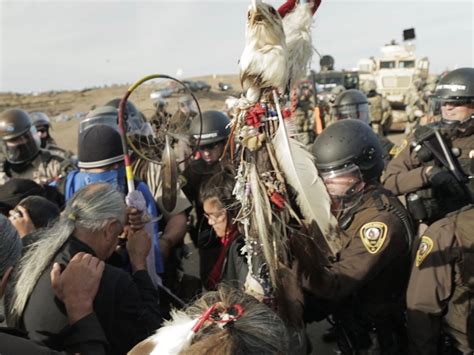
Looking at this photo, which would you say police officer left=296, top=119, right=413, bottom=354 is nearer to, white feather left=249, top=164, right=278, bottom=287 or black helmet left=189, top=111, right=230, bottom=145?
white feather left=249, top=164, right=278, bottom=287

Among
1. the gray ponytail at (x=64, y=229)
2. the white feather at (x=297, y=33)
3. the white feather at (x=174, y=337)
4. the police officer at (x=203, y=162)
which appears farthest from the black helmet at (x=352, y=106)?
the white feather at (x=174, y=337)

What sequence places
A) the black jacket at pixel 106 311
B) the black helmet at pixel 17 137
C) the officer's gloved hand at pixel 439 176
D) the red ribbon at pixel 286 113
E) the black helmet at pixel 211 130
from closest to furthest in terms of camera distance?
the red ribbon at pixel 286 113, the black jacket at pixel 106 311, the officer's gloved hand at pixel 439 176, the black helmet at pixel 211 130, the black helmet at pixel 17 137

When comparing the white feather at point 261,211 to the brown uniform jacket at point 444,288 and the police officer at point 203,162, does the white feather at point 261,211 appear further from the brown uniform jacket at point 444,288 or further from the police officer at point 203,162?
the police officer at point 203,162

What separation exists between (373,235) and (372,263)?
0.17 metres

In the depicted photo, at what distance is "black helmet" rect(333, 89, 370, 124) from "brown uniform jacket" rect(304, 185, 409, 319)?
336cm

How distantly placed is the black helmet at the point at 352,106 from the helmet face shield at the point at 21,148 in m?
4.14

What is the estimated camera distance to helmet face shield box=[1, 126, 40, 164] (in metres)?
5.21

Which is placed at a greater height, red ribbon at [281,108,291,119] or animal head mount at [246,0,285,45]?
animal head mount at [246,0,285,45]

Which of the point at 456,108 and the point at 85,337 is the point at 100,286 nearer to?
the point at 85,337

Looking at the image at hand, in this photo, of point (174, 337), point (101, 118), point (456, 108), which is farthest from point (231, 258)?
point (456, 108)

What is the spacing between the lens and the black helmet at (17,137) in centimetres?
517

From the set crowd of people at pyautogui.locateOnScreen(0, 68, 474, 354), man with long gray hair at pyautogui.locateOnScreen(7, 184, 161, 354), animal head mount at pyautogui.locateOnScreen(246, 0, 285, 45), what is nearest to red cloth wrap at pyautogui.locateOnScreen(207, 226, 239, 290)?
crowd of people at pyautogui.locateOnScreen(0, 68, 474, 354)

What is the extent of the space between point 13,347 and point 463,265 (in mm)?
2297

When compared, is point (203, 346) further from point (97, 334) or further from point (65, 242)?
point (65, 242)
